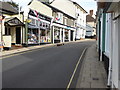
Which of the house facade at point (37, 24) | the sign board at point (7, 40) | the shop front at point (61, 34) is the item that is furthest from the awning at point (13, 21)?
the shop front at point (61, 34)

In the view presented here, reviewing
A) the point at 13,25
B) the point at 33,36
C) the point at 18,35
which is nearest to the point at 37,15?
the point at 33,36

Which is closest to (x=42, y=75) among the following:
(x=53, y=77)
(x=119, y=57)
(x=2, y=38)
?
(x=53, y=77)

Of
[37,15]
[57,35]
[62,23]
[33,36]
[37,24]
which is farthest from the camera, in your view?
[62,23]

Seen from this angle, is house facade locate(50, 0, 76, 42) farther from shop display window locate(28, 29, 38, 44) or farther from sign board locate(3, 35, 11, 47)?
sign board locate(3, 35, 11, 47)

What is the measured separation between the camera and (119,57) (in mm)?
4488

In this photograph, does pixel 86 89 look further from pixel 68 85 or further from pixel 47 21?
pixel 47 21

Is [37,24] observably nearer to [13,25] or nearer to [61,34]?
[13,25]

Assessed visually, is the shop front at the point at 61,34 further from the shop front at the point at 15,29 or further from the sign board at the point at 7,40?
the sign board at the point at 7,40

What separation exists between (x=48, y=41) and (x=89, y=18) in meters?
52.5

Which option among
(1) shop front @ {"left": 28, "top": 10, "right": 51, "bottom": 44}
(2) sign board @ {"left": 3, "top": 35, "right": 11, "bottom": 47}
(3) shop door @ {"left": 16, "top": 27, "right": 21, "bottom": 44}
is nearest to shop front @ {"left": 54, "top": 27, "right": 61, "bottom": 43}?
(1) shop front @ {"left": 28, "top": 10, "right": 51, "bottom": 44}

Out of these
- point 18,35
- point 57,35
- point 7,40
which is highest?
point 57,35

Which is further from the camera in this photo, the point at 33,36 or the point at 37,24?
the point at 37,24

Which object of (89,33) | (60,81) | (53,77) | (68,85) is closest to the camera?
(68,85)

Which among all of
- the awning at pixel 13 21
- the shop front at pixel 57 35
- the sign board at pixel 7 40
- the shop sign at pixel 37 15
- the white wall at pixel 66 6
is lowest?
the sign board at pixel 7 40
